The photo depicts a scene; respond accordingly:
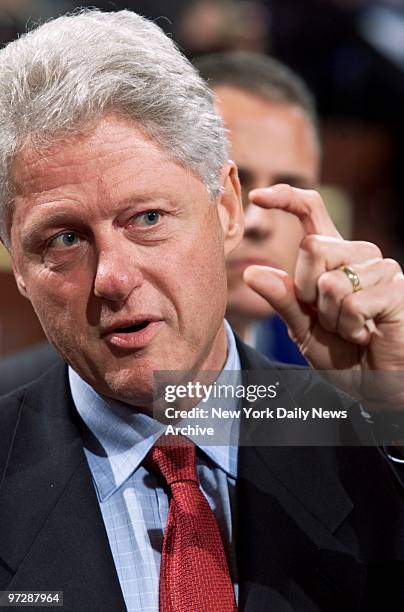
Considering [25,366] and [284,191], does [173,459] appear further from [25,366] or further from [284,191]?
[25,366]

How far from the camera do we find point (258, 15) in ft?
5.57

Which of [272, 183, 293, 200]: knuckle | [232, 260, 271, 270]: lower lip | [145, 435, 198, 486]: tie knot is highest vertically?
[272, 183, 293, 200]: knuckle

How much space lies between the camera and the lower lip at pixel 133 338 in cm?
77

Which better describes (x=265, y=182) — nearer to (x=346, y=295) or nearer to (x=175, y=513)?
(x=346, y=295)

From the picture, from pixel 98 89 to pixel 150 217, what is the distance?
0.12 meters

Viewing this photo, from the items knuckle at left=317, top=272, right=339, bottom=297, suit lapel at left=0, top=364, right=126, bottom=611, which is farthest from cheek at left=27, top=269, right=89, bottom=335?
knuckle at left=317, top=272, right=339, bottom=297

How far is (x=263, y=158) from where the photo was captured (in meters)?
1.07

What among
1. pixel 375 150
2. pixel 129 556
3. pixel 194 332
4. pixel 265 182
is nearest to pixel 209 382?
pixel 194 332

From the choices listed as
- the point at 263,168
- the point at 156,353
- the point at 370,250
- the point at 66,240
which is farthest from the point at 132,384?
the point at 263,168

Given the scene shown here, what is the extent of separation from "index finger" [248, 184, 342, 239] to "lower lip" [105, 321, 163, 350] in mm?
165

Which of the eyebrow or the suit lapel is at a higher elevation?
the eyebrow

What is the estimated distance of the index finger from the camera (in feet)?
2.65

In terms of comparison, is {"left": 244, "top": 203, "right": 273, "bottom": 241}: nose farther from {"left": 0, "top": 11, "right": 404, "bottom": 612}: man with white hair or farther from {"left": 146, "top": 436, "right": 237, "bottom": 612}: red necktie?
{"left": 146, "top": 436, "right": 237, "bottom": 612}: red necktie

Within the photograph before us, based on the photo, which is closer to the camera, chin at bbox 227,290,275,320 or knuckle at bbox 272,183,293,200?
knuckle at bbox 272,183,293,200
